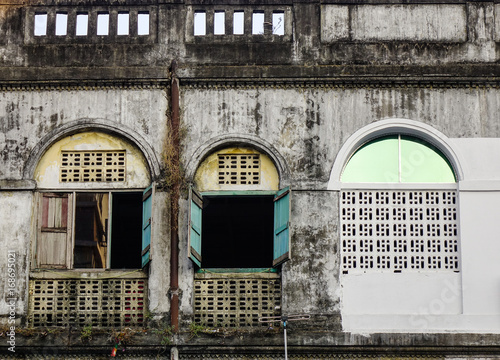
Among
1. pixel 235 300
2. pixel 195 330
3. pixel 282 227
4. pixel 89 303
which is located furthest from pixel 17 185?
pixel 282 227

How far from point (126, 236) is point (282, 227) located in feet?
25.5

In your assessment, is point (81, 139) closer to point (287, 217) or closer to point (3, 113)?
point (3, 113)

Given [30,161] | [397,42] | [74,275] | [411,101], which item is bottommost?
[74,275]

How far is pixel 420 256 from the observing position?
52.1 feet

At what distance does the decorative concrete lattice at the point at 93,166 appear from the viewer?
16.4 meters

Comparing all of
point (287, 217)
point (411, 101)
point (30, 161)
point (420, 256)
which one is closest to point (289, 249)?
point (287, 217)

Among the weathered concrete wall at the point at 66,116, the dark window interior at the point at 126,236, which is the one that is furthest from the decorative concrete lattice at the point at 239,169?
the dark window interior at the point at 126,236

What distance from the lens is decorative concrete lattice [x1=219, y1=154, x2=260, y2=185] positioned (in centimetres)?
1628

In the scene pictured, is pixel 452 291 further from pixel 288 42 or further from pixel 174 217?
pixel 288 42

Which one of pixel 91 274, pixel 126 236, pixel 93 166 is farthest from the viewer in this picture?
pixel 126 236

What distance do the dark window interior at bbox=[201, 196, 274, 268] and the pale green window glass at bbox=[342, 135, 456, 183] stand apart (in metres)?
4.72

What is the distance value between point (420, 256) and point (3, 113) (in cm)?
795

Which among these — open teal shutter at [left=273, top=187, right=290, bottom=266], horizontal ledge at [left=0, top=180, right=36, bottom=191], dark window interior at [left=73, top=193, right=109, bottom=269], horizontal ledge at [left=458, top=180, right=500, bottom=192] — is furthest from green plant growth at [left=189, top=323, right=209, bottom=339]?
horizontal ledge at [left=458, top=180, right=500, bottom=192]

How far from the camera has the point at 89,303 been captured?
1586 centimetres
